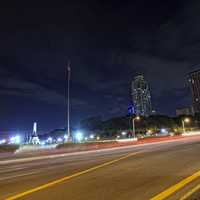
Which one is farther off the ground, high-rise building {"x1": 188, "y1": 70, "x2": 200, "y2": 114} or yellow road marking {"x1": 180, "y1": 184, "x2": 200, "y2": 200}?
high-rise building {"x1": 188, "y1": 70, "x2": 200, "y2": 114}

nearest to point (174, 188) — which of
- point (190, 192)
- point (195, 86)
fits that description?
point (190, 192)

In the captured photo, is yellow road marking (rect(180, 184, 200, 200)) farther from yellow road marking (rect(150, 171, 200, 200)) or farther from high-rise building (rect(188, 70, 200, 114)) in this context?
high-rise building (rect(188, 70, 200, 114))

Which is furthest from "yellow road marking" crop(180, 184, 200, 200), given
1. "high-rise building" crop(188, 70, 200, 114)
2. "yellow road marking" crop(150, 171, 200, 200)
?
"high-rise building" crop(188, 70, 200, 114)

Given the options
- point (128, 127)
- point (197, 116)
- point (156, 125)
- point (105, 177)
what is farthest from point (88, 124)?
point (105, 177)

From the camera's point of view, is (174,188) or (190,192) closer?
(190,192)

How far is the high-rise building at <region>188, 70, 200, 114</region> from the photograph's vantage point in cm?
17648

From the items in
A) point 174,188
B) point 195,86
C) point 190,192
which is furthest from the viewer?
point 195,86

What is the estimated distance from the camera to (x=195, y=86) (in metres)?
182

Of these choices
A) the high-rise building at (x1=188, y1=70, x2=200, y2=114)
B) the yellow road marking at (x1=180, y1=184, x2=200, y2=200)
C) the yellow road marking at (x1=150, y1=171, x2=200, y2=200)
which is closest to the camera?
the yellow road marking at (x1=180, y1=184, x2=200, y2=200)

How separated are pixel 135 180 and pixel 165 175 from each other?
139 cm

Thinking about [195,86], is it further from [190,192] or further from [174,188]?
[190,192]

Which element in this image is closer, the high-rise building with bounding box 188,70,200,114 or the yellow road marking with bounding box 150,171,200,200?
the yellow road marking with bounding box 150,171,200,200

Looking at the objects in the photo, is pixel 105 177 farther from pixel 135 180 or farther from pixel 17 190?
pixel 17 190

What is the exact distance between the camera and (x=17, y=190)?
8234 mm
